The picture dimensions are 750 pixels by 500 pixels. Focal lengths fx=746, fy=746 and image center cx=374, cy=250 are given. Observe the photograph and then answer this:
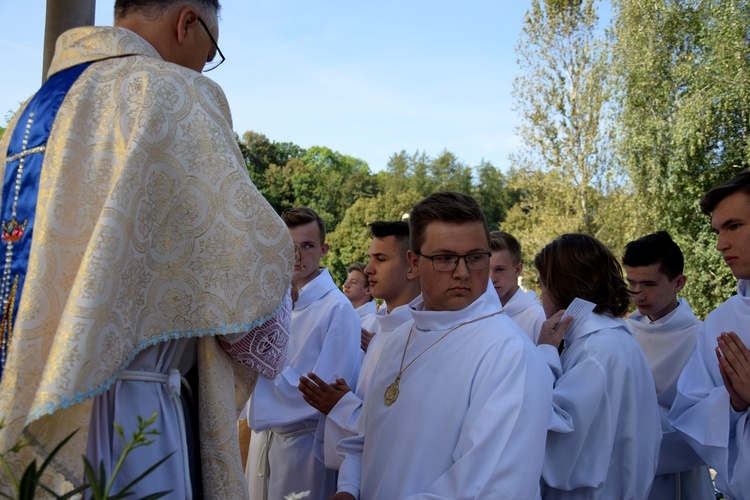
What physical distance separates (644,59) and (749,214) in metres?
21.3

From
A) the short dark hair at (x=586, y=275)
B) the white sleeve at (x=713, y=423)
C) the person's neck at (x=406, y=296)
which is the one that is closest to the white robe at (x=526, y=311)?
the person's neck at (x=406, y=296)

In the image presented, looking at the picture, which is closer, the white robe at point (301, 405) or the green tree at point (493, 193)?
the white robe at point (301, 405)

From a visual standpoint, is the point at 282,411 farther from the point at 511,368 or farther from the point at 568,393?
the point at 511,368

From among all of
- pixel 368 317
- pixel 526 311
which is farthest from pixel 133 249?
pixel 368 317

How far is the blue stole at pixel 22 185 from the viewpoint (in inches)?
84.6

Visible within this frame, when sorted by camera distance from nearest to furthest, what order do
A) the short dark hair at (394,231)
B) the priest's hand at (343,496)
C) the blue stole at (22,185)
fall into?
the blue stole at (22,185) < the priest's hand at (343,496) < the short dark hair at (394,231)

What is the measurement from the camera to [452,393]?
296 centimetres

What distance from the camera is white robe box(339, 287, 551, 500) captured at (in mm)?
2650

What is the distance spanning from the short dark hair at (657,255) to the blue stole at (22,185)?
13.6 ft

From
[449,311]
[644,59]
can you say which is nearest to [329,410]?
[449,311]

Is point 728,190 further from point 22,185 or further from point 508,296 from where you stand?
point 22,185

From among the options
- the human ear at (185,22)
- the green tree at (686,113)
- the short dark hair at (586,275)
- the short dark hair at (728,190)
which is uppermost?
the green tree at (686,113)

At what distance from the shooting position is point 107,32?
2395 mm

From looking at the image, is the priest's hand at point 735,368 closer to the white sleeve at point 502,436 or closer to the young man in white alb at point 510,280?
the white sleeve at point 502,436
